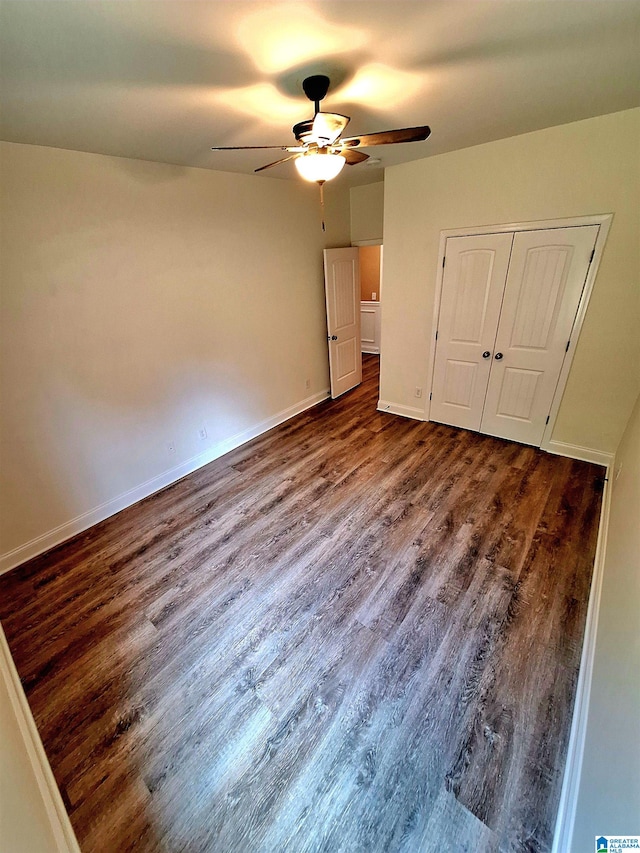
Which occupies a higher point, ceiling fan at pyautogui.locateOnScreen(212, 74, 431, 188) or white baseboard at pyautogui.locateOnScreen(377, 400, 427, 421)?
ceiling fan at pyautogui.locateOnScreen(212, 74, 431, 188)

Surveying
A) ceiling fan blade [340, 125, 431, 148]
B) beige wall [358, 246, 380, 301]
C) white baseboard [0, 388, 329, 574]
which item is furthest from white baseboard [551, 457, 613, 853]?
beige wall [358, 246, 380, 301]

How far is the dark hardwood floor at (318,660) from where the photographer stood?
132cm

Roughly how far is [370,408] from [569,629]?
126 inches

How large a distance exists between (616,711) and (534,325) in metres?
2.95

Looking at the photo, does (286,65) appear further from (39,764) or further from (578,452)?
(578,452)

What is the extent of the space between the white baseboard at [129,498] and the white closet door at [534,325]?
2531 mm

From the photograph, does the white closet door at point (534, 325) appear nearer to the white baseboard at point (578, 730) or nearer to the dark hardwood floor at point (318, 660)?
the dark hardwood floor at point (318, 660)

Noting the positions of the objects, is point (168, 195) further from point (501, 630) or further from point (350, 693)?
point (501, 630)

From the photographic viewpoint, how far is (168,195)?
284cm

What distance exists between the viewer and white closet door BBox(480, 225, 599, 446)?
2883mm

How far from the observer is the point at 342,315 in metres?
4.83

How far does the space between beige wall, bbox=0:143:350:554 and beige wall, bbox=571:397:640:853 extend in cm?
335

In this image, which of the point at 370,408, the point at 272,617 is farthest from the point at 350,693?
the point at 370,408

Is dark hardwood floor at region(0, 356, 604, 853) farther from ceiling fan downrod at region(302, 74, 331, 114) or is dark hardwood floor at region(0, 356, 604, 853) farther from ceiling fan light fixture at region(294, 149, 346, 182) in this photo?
ceiling fan downrod at region(302, 74, 331, 114)
